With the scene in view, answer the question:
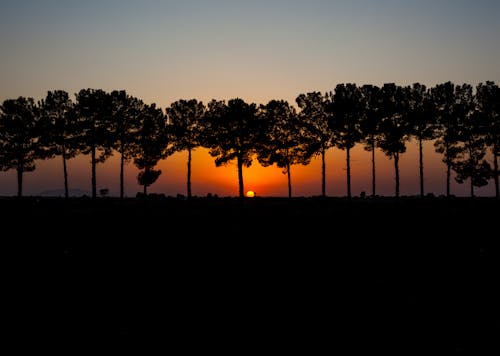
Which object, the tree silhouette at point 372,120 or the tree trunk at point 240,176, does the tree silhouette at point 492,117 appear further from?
the tree trunk at point 240,176

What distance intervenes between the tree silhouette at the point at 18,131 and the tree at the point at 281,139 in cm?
2926

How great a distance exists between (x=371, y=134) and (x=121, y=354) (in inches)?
2181

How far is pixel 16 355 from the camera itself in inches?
322

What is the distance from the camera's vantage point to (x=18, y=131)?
204ft

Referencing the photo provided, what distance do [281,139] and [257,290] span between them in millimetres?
52522

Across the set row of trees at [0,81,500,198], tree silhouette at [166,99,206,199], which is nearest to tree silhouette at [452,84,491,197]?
row of trees at [0,81,500,198]

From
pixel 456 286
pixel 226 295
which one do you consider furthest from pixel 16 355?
pixel 456 286

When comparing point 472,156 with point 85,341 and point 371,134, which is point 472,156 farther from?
point 85,341

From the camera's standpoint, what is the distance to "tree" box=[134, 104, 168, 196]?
64.1 meters

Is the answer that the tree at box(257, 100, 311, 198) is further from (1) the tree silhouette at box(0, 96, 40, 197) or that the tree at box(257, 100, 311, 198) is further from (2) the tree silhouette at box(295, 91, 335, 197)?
(1) the tree silhouette at box(0, 96, 40, 197)

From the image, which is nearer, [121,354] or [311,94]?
[121,354]

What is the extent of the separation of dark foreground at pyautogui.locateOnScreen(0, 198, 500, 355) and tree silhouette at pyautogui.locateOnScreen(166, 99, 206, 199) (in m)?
42.9

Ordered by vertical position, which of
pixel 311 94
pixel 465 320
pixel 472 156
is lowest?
pixel 465 320

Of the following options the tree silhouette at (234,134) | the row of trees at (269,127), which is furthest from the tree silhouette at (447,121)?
the tree silhouette at (234,134)
